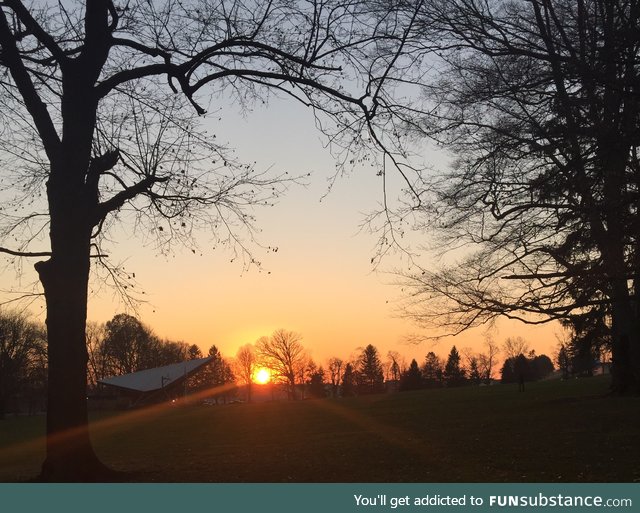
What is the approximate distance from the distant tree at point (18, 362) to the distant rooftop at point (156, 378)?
858 cm

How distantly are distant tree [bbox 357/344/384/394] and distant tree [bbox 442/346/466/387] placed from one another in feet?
52.6

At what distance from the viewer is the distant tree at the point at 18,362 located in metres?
67.6

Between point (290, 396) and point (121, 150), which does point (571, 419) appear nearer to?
point (121, 150)

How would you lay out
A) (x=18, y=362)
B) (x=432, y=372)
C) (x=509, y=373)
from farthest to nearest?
(x=432, y=372)
(x=509, y=373)
(x=18, y=362)

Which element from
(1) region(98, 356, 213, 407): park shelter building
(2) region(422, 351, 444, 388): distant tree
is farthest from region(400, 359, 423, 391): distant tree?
(1) region(98, 356, 213, 407): park shelter building

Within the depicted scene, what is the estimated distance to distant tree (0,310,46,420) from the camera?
6762 centimetres

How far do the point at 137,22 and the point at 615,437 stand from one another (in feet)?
35.2

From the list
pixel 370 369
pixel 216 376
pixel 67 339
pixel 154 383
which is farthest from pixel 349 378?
pixel 67 339

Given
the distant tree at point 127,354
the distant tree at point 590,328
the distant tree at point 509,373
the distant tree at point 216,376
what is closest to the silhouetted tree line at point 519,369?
the distant tree at point 509,373

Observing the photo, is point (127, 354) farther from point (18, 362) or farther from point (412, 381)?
point (412, 381)

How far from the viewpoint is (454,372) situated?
336 feet

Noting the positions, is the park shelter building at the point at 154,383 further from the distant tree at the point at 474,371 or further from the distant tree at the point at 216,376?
the distant tree at the point at 474,371

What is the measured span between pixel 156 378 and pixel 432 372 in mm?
51583

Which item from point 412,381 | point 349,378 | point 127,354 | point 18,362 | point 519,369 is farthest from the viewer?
point 349,378
